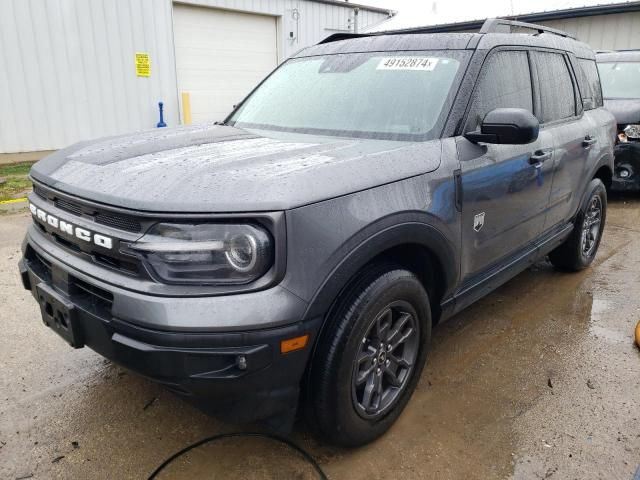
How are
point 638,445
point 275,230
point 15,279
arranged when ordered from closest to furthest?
1. point 275,230
2. point 638,445
3. point 15,279

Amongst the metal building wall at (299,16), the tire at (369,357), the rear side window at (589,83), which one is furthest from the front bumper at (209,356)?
the metal building wall at (299,16)

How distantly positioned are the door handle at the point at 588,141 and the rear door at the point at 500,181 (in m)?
0.69

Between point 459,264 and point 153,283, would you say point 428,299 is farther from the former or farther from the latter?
point 153,283

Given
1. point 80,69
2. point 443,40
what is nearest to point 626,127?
point 443,40

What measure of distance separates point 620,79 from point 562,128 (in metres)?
5.10

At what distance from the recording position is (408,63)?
2.96m

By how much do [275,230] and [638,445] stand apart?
201 centimetres

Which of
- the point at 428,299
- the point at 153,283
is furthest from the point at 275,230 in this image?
the point at 428,299

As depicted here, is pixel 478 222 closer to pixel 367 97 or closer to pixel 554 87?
pixel 367 97

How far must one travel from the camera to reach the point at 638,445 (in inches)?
95.5

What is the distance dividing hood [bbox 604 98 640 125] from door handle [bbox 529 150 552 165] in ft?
13.7

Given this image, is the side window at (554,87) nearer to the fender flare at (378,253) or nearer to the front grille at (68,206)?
the fender flare at (378,253)

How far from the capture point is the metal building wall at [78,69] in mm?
9297

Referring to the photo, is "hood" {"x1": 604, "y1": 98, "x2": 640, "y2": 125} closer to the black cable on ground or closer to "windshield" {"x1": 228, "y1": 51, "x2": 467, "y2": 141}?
"windshield" {"x1": 228, "y1": 51, "x2": 467, "y2": 141}
